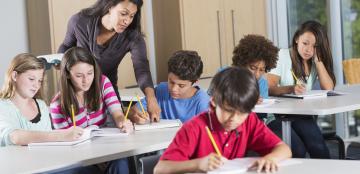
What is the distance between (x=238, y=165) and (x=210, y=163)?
12cm

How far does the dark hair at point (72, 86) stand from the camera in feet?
10.2

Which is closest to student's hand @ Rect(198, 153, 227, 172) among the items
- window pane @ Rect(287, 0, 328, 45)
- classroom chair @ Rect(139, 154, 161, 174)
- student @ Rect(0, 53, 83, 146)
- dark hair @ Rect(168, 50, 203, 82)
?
classroom chair @ Rect(139, 154, 161, 174)

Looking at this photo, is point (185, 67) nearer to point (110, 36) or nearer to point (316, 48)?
point (110, 36)

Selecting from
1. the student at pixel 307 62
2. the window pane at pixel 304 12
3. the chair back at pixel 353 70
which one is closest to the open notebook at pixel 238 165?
the student at pixel 307 62

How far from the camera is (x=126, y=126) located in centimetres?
299

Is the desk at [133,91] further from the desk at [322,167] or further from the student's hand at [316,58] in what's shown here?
the desk at [322,167]

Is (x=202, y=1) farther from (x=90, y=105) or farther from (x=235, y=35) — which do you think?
(x=90, y=105)

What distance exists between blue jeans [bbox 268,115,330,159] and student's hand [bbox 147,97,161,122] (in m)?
0.85

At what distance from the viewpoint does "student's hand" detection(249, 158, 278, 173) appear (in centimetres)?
208

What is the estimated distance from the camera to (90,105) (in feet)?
10.5

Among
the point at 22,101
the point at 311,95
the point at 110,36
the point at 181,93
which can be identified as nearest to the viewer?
the point at 22,101

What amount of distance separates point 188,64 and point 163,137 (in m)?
0.59

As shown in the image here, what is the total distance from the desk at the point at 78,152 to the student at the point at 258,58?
1004 mm

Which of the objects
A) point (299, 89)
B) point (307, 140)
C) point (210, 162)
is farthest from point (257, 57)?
point (210, 162)
